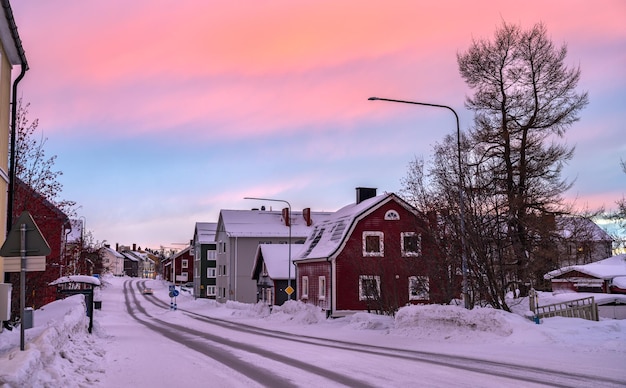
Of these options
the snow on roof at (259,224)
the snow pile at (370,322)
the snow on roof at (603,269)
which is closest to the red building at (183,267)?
the snow on roof at (259,224)

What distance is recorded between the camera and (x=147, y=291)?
101562mm

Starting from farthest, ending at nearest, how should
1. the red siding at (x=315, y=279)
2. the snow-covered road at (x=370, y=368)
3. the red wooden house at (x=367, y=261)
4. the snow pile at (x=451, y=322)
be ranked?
the red siding at (x=315, y=279) → the red wooden house at (x=367, y=261) → the snow pile at (x=451, y=322) → the snow-covered road at (x=370, y=368)

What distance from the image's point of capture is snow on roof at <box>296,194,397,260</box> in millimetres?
40969

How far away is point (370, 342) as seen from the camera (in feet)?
71.5

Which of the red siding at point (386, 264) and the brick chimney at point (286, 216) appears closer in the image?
the red siding at point (386, 264)

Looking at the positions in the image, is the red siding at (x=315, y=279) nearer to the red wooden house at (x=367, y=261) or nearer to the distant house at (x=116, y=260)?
the red wooden house at (x=367, y=261)

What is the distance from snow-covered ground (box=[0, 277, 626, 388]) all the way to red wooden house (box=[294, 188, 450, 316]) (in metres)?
3.08

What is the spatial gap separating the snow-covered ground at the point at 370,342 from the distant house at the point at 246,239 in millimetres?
41838

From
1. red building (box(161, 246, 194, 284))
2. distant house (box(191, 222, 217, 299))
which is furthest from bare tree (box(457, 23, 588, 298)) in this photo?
red building (box(161, 246, 194, 284))

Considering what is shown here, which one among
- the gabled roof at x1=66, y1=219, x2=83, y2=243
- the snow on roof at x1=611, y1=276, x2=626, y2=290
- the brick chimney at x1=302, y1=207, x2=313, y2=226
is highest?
the brick chimney at x1=302, y1=207, x2=313, y2=226

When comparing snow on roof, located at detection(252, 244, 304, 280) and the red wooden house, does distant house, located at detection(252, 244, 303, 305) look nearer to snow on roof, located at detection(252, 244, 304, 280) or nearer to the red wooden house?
snow on roof, located at detection(252, 244, 304, 280)

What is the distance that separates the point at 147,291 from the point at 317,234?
6253 cm

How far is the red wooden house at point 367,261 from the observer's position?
30.6m

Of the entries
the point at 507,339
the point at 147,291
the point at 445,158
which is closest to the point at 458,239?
the point at 445,158
